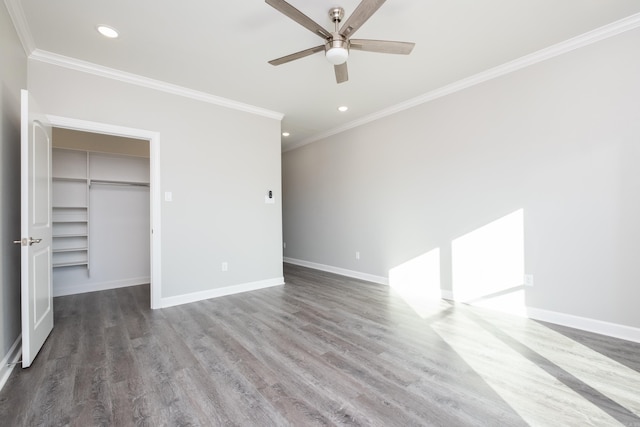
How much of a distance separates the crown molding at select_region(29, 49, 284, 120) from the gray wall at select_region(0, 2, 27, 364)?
330 mm

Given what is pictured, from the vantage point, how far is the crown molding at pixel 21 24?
7.02 ft

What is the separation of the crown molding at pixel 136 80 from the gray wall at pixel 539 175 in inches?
82.8

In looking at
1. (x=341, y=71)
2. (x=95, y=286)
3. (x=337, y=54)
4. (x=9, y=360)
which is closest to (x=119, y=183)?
(x=95, y=286)

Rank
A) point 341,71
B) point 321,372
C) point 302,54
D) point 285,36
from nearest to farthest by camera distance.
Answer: point 321,372 < point 302,54 < point 341,71 < point 285,36

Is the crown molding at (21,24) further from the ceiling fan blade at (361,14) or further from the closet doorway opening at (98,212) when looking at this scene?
the ceiling fan blade at (361,14)

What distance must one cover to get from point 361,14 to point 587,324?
3.29 m

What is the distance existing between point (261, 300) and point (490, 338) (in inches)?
101

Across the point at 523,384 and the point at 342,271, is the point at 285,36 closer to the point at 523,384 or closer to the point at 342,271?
the point at 523,384

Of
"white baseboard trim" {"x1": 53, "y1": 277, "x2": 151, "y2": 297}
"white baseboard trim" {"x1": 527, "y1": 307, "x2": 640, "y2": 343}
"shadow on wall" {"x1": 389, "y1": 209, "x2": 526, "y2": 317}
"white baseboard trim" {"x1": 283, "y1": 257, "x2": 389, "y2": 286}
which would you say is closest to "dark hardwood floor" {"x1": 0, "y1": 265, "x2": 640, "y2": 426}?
"white baseboard trim" {"x1": 527, "y1": 307, "x2": 640, "y2": 343}

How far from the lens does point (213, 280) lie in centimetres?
388

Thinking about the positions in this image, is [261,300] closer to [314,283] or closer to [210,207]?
[314,283]

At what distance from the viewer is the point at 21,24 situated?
2.35 meters

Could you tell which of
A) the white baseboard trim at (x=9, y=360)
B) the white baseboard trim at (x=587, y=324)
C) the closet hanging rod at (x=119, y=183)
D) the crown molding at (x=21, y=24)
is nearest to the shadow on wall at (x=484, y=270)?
the white baseboard trim at (x=587, y=324)

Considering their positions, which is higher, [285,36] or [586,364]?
[285,36]
